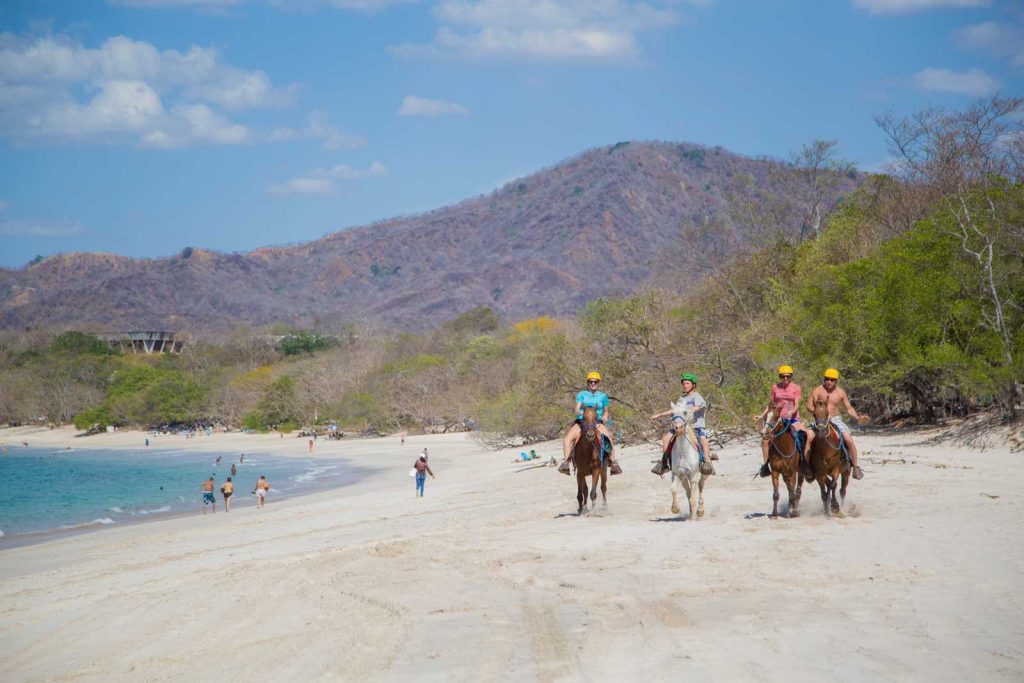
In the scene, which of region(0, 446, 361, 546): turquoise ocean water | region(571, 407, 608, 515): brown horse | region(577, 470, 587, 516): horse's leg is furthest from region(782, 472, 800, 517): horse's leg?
region(0, 446, 361, 546): turquoise ocean water

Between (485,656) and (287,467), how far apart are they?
134 feet

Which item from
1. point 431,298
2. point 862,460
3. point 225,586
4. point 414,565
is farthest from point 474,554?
point 431,298

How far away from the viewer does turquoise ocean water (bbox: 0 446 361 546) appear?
2980cm

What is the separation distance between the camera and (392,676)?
23.2ft

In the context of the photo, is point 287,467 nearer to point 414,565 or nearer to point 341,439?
point 341,439

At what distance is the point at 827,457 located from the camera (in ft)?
41.0

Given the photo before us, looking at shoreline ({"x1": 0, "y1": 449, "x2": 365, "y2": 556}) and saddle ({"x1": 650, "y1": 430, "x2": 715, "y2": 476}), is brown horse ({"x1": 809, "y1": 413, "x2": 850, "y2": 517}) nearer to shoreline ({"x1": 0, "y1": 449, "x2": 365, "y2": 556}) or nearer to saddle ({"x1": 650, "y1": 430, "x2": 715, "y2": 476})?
saddle ({"x1": 650, "y1": 430, "x2": 715, "y2": 476})

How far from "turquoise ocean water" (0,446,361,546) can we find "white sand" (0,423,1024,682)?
13321 mm

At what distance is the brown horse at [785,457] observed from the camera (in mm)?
12617

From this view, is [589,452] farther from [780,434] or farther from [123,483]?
[123,483]

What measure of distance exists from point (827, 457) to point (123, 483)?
36.4 meters

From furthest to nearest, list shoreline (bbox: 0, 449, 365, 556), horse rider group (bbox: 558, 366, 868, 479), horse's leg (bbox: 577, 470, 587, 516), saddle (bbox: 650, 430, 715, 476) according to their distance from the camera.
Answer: shoreline (bbox: 0, 449, 365, 556) < horse's leg (bbox: 577, 470, 587, 516) < saddle (bbox: 650, 430, 715, 476) < horse rider group (bbox: 558, 366, 868, 479)

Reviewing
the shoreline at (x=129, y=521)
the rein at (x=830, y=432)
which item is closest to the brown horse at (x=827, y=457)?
the rein at (x=830, y=432)

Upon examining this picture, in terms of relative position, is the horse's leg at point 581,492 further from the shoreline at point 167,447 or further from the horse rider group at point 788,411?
the shoreline at point 167,447
